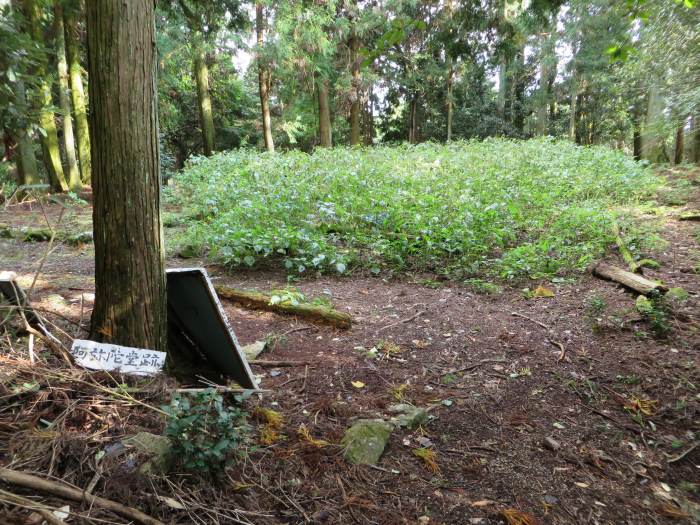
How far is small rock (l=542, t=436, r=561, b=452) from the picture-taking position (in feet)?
8.14

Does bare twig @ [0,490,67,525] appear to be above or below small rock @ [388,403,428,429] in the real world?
above

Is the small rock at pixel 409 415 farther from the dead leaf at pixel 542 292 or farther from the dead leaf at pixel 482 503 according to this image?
the dead leaf at pixel 542 292

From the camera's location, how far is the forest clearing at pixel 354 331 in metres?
1.90

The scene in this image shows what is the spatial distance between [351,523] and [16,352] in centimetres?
181

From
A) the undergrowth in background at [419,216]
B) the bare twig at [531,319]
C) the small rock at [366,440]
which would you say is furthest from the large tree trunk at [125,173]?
the bare twig at [531,319]

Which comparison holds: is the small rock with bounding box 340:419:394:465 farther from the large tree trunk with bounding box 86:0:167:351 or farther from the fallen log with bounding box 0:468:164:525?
the large tree trunk with bounding box 86:0:167:351

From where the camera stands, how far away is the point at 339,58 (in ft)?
54.4

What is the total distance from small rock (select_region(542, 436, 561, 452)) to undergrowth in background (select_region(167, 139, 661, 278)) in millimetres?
2970

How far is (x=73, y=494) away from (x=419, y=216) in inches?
210

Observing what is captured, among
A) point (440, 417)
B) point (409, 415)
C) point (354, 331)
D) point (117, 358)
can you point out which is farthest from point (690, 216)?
point (117, 358)

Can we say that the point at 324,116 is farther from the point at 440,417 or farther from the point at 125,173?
the point at 440,417

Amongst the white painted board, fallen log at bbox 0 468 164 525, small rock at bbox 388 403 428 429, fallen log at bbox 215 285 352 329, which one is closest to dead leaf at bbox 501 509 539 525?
small rock at bbox 388 403 428 429

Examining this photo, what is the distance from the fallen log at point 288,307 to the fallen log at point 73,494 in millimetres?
2607

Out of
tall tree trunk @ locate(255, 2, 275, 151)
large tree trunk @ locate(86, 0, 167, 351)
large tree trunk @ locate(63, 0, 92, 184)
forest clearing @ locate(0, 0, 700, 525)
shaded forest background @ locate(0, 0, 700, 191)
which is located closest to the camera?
forest clearing @ locate(0, 0, 700, 525)
